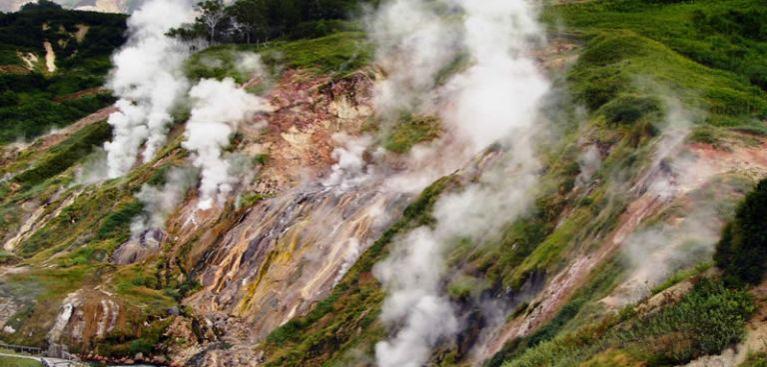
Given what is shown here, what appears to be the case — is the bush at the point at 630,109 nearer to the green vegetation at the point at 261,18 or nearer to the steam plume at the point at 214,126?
the steam plume at the point at 214,126

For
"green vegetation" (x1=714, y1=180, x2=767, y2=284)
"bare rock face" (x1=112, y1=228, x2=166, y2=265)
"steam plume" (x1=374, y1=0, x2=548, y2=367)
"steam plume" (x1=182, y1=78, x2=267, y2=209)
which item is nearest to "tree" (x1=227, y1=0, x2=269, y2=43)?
"steam plume" (x1=182, y1=78, x2=267, y2=209)

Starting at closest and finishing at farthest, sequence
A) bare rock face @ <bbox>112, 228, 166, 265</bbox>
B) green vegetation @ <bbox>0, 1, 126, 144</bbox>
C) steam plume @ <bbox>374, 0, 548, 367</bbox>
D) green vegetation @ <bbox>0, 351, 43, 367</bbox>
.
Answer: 1. steam plume @ <bbox>374, 0, 548, 367</bbox>
2. green vegetation @ <bbox>0, 351, 43, 367</bbox>
3. bare rock face @ <bbox>112, 228, 166, 265</bbox>
4. green vegetation @ <bbox>0, 1, 126, 144</bbox>

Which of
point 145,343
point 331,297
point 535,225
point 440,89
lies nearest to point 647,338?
point 535,225

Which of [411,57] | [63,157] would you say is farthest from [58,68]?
[411,57]

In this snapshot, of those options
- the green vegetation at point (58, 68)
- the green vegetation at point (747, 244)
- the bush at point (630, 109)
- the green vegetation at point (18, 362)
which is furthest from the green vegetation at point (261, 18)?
the green vegetation at point (747, 244)

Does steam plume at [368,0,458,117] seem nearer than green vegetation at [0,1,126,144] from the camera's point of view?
Yes

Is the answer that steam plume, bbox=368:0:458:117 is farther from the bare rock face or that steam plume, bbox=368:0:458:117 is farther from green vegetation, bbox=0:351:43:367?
green vegetation, bbox=0:351:43:367

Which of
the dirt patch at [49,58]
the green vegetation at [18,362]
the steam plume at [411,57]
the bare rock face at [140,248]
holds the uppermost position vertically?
the steam plume at [411,57]
